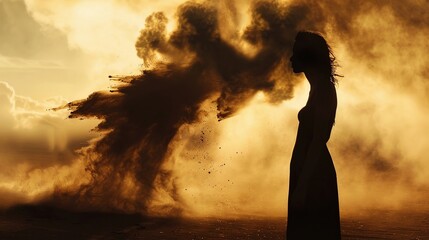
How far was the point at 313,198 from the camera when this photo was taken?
571 centimetres

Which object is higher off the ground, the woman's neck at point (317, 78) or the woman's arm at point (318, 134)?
the woman's neck at point (317, 78)

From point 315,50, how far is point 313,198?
5.09 feet

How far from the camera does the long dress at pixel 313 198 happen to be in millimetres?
5703

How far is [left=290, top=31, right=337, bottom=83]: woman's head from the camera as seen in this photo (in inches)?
233

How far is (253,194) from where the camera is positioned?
143 feet

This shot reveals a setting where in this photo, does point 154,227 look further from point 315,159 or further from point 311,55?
point 315,159

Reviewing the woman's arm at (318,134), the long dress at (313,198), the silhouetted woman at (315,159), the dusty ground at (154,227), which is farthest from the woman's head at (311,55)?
the dusty ground at (154,227)

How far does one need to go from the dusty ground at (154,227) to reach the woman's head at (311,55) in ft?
59.5

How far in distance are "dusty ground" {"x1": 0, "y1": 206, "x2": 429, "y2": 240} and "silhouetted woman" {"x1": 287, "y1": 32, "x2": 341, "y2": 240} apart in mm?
17932

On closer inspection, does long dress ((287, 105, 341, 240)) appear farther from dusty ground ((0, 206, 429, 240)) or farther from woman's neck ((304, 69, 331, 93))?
dusty ground ((0, 206, 429, 240))

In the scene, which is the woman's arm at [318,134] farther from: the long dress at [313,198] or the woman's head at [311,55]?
the woman's head at [311,55]

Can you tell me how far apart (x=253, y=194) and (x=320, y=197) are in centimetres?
3820

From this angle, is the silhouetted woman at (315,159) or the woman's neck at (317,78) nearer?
the silhouetted woman at (315,159)

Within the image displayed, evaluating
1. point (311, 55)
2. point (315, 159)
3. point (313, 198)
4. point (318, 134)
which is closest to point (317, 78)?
point (311, 55)
